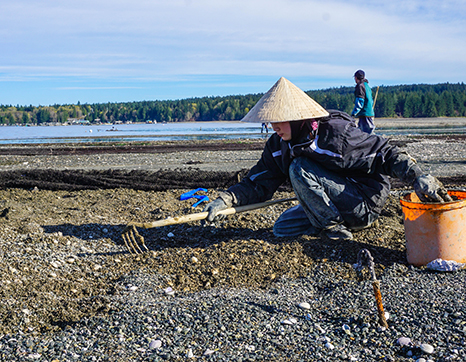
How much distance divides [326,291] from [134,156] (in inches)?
566

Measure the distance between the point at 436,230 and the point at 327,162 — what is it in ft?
3.56

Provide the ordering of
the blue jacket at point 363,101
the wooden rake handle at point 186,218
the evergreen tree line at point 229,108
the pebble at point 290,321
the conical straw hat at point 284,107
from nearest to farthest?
the pebble at point 290,321, the conical straw hat at point 284,107, the wooden rake handle at point 186,218, the blue jacket at point 363,101, the evergreen tree line at point 229,108

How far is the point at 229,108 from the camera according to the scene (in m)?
118

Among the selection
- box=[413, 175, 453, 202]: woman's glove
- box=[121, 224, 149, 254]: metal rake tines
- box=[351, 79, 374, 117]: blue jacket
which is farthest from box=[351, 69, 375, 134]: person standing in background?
box=[121, 224, 149, 254]: metal rake tines

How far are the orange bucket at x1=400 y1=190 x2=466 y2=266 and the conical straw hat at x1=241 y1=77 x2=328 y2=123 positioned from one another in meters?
1.11

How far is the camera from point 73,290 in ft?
12.8

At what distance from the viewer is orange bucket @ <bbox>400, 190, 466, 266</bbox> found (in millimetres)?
3703

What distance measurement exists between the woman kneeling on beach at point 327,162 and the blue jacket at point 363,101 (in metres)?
5.55

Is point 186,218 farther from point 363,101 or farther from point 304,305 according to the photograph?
point 363,101

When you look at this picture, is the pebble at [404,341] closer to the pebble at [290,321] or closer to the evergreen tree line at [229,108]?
the pebble at [290,321]

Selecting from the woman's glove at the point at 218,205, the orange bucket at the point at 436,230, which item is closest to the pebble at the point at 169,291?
the woman's glove at the point at 218,205

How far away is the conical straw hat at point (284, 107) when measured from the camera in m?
4.00

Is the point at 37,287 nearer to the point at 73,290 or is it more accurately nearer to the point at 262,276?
the point at 73,290

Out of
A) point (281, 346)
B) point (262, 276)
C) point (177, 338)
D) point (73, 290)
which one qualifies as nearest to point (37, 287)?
point (73, 290)
